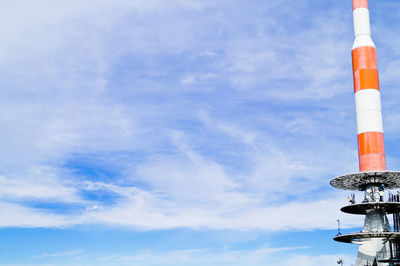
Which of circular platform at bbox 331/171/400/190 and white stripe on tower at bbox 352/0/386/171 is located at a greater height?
white stripe on tower at bbox 352/0/386/171

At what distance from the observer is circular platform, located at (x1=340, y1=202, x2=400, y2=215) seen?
3605 inches

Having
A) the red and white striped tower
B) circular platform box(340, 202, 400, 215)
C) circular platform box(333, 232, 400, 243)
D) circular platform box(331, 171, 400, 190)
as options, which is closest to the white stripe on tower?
the red and white striped tower

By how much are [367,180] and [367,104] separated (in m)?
13.5

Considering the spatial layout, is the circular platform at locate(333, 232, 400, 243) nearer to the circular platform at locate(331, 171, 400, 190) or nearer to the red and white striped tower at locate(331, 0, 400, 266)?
the red and white striped tower at locate(331, 0, 400, 266)

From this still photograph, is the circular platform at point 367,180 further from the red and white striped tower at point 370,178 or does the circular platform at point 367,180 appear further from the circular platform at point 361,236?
the circular platform at point 361,236

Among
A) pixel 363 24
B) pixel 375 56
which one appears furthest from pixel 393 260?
pixel 363 24

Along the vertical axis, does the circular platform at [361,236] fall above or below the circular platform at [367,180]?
below

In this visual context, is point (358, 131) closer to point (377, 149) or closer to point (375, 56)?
point (377, 149)

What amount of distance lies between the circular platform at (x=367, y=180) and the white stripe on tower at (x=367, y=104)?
1510 millimetres

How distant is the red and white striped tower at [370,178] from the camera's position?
9138 centimetres

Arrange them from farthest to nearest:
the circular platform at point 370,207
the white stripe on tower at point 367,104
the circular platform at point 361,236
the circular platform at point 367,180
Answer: the white stripe on tower at point 367,104, the circular platform at point 367,180, the circular platform at point 370,207, the circular platform at point 361,236

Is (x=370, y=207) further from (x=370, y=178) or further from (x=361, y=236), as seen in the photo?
(x=361, y=236)

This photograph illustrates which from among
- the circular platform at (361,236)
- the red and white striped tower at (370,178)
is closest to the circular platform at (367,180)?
the red and white striped tower at (370,178)

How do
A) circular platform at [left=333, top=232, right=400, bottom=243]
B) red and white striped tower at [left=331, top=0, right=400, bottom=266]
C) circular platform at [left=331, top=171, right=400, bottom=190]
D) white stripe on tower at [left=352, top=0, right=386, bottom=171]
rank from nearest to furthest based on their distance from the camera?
circular platform at [left=333, top=232, right=400, bottom=243] < red and white striped tower at [left=331, top=0, right=400, bottom=266] < circular platform at [left=331, top=171, right=400, bottom=190] < white stripe on tower at [left=352, top=0, right=386, bottom=171]
